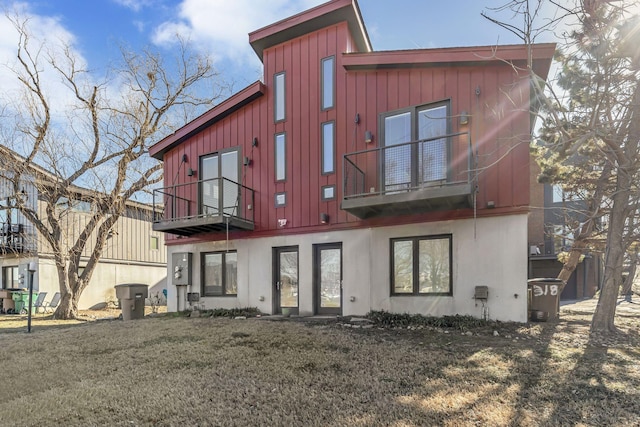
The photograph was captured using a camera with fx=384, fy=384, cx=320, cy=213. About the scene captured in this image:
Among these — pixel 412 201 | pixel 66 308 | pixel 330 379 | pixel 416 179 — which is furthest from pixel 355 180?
pixel 66 308

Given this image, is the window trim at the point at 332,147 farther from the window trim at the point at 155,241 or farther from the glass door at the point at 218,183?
the window trim at the point at 155,241

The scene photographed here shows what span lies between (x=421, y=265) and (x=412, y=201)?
1.75m

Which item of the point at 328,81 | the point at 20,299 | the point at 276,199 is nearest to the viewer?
the point at 328,81

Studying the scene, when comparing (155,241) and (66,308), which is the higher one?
(155,241)

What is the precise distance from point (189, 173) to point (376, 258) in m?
6.46

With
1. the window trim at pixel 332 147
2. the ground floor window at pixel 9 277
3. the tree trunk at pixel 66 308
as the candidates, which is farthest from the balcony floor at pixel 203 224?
the ground floor window at pixel 9 277

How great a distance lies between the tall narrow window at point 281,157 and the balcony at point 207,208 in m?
1.02

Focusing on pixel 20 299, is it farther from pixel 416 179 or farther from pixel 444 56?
pixel 444 56

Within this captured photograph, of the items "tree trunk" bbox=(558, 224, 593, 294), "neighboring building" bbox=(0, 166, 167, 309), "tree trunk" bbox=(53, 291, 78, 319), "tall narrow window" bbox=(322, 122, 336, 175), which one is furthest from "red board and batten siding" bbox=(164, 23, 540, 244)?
"neighboring building" bbox=(0, 166, 167, 309)

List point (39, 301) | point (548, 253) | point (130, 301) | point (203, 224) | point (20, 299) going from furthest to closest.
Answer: point (548, 253) < point (20, 299) < point (39, 301) < point (130, 301) < point (203, 224)

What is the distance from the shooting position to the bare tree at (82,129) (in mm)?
13117

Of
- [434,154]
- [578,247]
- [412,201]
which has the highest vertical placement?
[434,154]

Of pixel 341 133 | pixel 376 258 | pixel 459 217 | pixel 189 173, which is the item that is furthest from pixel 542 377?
pixel 189 173

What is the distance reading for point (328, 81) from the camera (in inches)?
399
